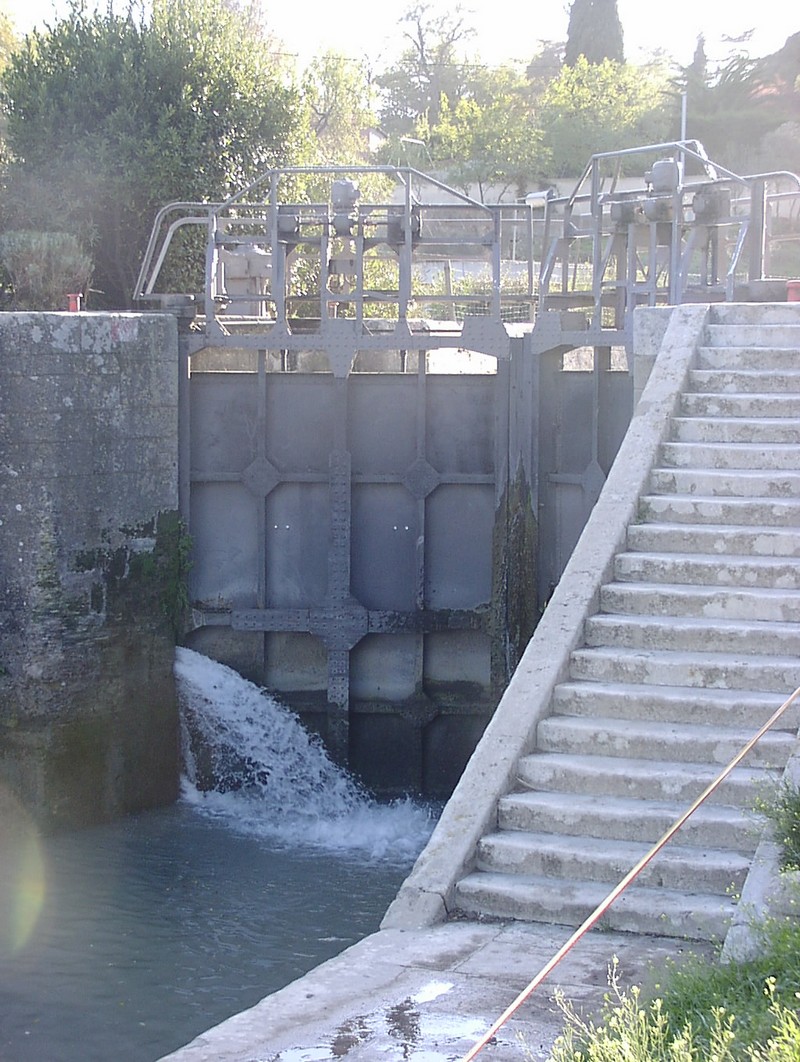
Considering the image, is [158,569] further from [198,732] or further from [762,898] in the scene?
[762,898]

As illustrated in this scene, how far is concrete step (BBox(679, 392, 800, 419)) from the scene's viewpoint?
6801 millimetres

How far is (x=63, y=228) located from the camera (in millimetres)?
14969

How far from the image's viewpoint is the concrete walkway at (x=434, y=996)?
13.0 ft

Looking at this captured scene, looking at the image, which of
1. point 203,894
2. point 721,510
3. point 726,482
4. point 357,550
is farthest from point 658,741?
point 357,550

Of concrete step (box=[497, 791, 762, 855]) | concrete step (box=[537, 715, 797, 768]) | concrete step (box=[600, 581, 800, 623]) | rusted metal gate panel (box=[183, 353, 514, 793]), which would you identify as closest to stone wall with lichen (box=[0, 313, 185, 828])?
rusted metal gate panel (box=[183, 353, 514, 793])

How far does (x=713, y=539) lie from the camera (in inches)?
244

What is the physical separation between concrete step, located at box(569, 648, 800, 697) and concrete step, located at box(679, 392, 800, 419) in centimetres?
159

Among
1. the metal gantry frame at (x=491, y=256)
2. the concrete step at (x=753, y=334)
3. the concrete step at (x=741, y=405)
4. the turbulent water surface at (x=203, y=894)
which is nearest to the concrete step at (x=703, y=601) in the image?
the concrete step at (x=741, y=405)

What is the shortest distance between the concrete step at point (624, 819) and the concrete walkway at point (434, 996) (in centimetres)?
44

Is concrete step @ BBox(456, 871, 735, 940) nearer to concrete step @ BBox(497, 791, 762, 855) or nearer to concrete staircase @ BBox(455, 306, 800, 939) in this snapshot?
concrete staircase @ BBox(455, 306, 800, 939)

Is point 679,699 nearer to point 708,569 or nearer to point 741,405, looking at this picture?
point 708,569

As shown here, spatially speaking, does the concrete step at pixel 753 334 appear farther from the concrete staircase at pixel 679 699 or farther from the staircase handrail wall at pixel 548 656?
the concrete staircase at pixel 679 699

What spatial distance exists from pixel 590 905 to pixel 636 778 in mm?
577

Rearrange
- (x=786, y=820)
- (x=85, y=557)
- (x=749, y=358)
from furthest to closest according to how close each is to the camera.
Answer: (x=85, y=557) → (x=749, y=358) → (x=786, y=820)
